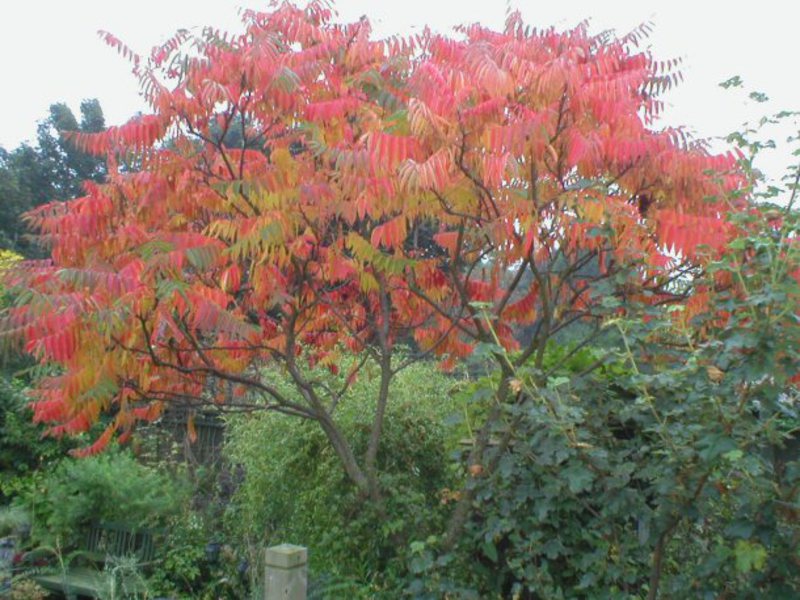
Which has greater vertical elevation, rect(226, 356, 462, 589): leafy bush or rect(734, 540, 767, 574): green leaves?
rect(226, 356, 462, 589): leafy bush

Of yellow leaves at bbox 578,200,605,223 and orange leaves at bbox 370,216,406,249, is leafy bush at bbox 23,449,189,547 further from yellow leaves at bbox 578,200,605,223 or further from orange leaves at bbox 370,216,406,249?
yellow leaves at bbox 578,200,605,223

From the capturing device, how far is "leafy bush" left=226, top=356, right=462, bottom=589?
540 cm

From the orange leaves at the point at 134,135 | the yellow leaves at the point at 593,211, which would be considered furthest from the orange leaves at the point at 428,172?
the orange leaves at the point at 134,135

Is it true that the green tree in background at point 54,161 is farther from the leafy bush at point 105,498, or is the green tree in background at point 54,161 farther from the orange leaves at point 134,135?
the orange leaves at point 134,135

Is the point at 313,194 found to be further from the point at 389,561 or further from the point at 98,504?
the point at 98,504

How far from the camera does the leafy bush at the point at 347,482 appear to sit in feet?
17.7

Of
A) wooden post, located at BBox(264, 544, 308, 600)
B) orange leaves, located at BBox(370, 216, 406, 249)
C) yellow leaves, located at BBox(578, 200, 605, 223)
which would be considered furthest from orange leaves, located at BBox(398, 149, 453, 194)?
wooden post, located at BBox(264, 544, 308, 600)

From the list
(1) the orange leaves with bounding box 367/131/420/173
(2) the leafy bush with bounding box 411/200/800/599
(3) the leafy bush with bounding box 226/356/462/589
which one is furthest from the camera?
(3) the leafy bush with bounding box 226/356/462/589

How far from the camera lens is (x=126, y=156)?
5.56 meters

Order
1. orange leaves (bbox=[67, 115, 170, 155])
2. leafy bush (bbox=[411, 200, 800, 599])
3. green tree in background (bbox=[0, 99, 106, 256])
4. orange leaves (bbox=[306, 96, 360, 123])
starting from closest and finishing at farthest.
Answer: leafy bush (bbox=[411, 200, 800, 599]) → orange leaves (bbox=[306, 96, 360, 123]) → orange leaves (bbox=[67, 115, 170, 155]) → green tree in background (bbox=[0, 99, 106, 256])

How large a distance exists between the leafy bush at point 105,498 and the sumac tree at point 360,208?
299 centimetres

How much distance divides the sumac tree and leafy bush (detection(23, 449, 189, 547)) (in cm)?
299

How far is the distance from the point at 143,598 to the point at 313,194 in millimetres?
4468

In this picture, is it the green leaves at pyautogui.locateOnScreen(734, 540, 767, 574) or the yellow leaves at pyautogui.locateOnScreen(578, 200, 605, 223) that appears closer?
the green leaves at pyautogui.locateOnScreen(734, 540, 767, 574)
